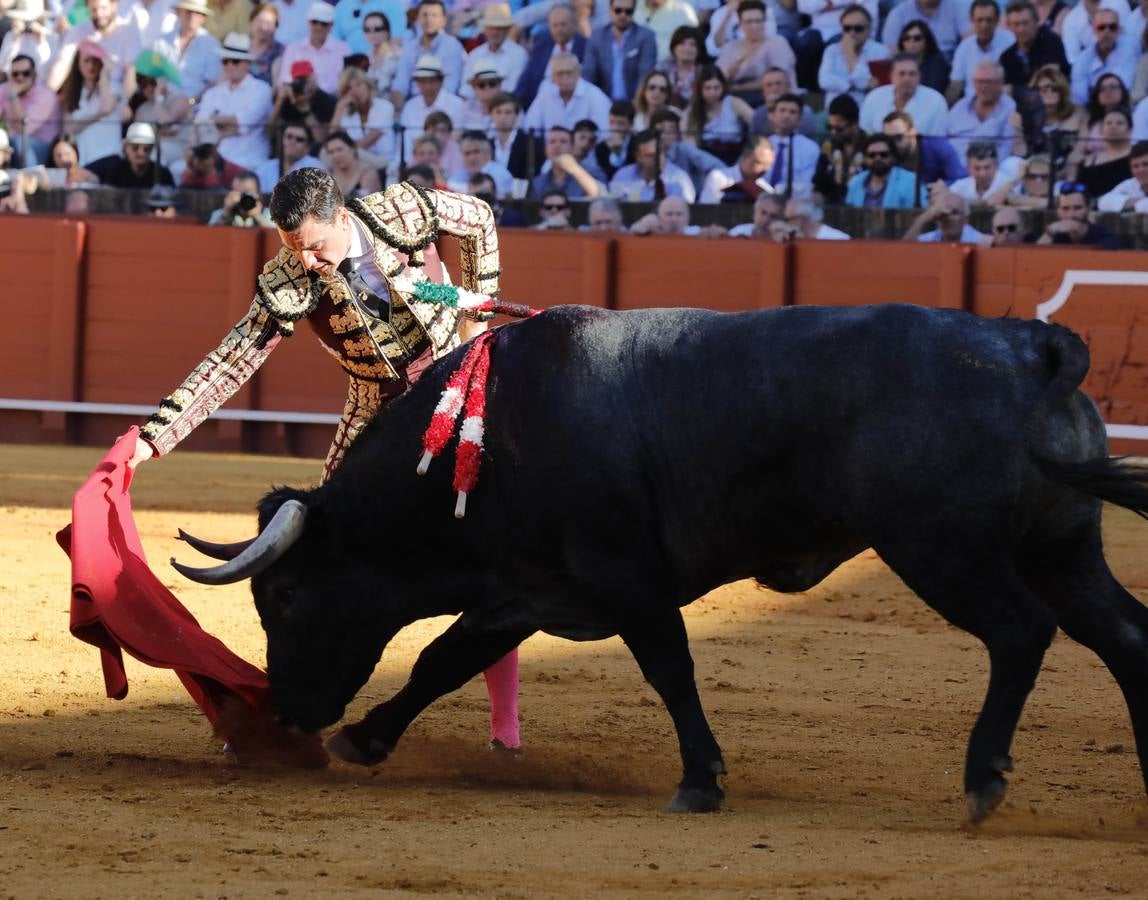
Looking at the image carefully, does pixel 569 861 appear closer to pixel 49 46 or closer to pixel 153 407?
pixel 153 407

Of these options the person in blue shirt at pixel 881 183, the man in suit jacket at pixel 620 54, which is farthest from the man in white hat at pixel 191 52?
the person in blue shirt at pixel 881 183

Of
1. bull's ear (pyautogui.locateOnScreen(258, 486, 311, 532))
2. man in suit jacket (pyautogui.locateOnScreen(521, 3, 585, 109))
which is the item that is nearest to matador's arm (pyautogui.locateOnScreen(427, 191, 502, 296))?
bull's ear (pyautogui.locateOnScreen(258, 486, 311, 532))

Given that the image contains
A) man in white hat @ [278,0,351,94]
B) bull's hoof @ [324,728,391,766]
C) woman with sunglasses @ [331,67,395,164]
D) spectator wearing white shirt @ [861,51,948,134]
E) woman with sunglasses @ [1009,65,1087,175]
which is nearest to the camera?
bull's hoof @ [324,728,391,766]

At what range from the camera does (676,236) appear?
9453mm

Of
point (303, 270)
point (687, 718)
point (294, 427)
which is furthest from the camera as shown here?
point (294, 427)

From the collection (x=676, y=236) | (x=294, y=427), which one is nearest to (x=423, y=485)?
(x=676, y=236)

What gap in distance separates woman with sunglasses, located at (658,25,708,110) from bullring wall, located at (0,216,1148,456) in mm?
743

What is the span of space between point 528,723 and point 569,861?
138 cm

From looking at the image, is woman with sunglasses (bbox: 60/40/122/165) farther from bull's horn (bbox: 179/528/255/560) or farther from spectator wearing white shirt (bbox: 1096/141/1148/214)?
bull's horn (bbox: 179/528/255/560)

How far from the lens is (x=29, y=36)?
11336 millimetres

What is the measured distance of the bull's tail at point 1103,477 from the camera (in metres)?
3.05

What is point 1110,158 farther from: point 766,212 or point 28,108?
point 28,108

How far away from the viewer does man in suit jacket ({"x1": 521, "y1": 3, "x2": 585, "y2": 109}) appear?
993cm

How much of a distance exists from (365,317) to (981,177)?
226 inches
